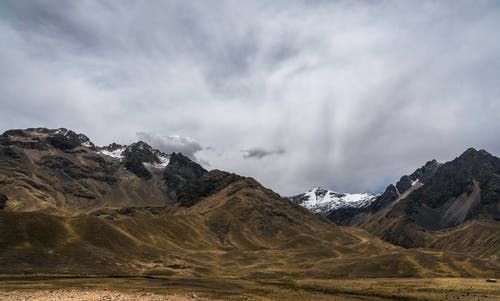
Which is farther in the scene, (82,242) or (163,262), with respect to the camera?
(163,262)

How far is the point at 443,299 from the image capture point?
2470 inches

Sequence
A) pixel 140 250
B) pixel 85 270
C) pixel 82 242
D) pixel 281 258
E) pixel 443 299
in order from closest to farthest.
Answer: pixel 443 299 < pixel 85 270 < pixel 82 242 < pixel 140 250 < pixel 281 258

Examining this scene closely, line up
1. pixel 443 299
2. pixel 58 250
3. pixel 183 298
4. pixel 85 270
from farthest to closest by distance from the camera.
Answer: pixel 58 250 < pixel 85 270 < pixel 443 299 < pixel 183 298

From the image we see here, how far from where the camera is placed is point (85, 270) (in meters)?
113

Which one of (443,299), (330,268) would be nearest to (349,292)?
(443,299)

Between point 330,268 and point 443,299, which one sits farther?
point 330,268

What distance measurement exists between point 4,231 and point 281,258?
11456 centimetres

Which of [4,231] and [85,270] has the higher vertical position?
[4,231]

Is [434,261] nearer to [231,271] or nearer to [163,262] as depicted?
[231,271]

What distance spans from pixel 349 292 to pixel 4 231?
107595mm

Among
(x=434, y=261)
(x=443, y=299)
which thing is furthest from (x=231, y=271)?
(x=443, y=299)

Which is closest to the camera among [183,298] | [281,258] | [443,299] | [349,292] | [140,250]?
[183,298]

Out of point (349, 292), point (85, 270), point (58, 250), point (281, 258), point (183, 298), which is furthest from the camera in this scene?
point (281, 258)

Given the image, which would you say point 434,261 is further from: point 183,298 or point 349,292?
point 183,298
